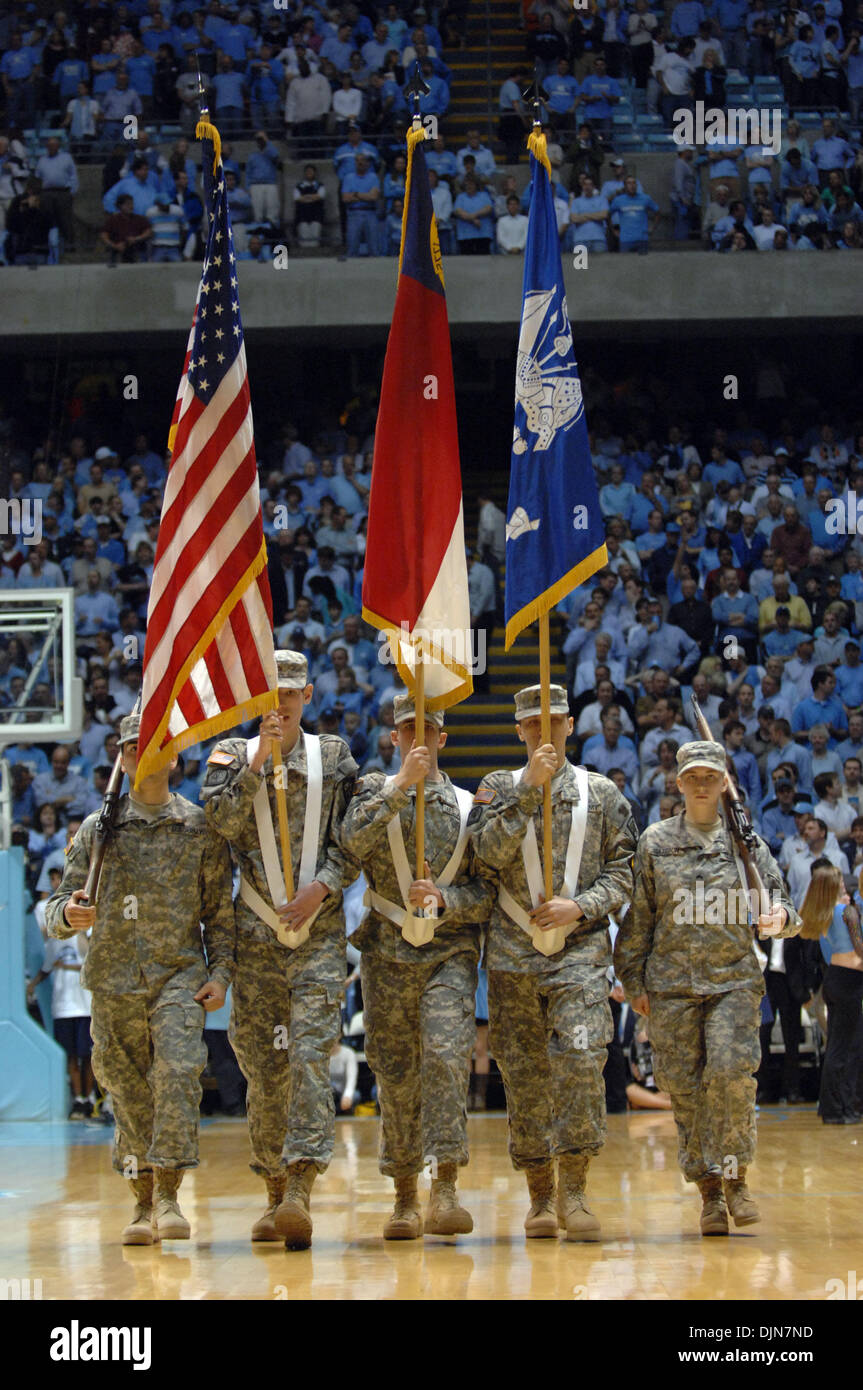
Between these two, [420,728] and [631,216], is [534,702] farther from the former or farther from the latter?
[631,216]

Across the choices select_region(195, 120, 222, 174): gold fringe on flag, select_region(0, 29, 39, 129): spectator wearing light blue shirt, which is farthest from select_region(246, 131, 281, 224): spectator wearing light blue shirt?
select_region(195, 120, 222, 174): gold fringe on flag

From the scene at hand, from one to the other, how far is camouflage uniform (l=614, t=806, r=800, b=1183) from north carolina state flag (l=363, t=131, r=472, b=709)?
1176mm

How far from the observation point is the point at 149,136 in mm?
22766

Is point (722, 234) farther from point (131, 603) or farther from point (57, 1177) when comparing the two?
point (57, 1177)

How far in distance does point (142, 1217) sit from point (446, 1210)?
132cm

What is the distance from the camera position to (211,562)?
8.16 meters

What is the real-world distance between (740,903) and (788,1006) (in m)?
6.79

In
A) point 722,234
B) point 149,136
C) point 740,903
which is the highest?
point 149,136

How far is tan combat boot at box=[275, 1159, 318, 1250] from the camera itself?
7.32 meters

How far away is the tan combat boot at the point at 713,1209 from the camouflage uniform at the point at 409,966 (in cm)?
109

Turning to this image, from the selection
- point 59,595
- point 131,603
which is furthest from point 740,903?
point 131,603

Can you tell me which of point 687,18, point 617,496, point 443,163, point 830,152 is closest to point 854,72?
point 830,152

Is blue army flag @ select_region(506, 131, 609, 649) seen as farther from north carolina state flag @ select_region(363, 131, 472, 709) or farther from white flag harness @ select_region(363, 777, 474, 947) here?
white flag harness @ select_region(363, 777, 474, 947)
